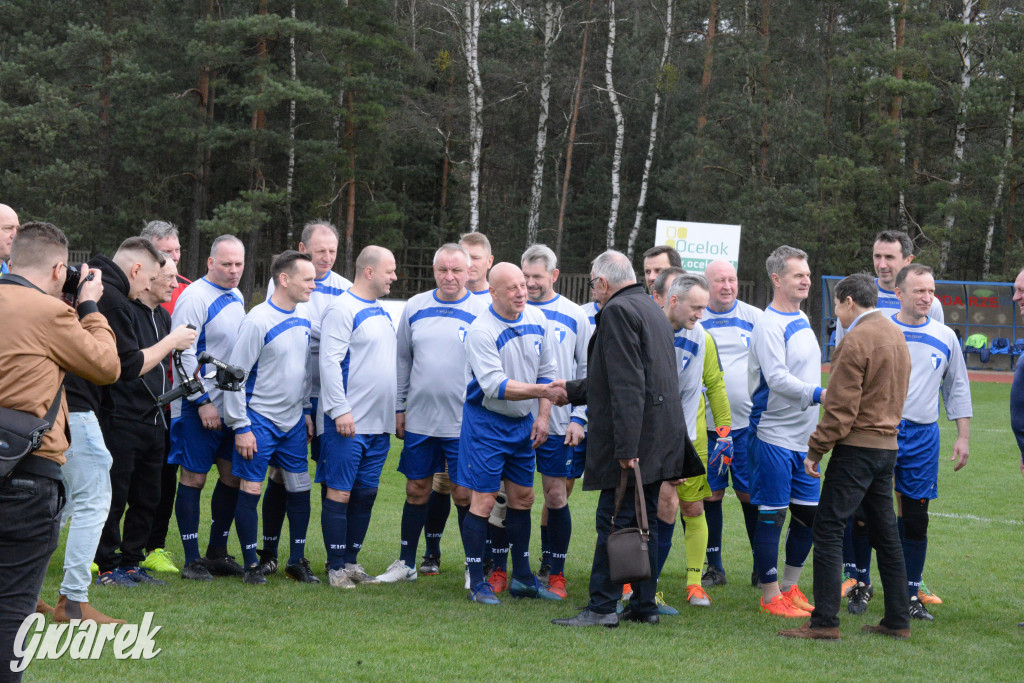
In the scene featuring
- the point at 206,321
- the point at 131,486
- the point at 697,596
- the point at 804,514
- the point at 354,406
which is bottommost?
the point at 697,596

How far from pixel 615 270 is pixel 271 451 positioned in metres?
2.52

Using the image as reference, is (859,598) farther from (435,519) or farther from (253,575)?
(253,575)

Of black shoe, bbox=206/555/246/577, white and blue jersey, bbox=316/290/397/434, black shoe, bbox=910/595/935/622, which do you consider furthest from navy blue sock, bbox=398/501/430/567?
black shoe, bbox=910/595/935/622

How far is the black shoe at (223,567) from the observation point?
646 cm

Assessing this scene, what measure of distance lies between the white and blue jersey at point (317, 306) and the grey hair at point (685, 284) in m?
2.21

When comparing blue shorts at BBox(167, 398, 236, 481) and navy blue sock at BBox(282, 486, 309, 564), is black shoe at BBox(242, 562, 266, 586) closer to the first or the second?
navy blue sock at BBox(282, 486, 309, 564)

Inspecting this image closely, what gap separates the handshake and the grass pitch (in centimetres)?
129

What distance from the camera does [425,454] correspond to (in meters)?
6.53

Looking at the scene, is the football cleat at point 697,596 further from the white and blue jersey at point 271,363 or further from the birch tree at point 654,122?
the birch tree at point 654,122

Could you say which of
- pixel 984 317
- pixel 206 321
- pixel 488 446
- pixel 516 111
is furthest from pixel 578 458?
pixel 516 111

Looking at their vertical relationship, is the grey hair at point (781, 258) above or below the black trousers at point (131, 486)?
above

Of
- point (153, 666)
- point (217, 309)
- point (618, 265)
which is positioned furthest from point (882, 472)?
point (217, 309)

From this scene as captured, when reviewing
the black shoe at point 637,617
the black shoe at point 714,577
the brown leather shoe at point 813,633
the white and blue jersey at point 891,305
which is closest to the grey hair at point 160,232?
the black shoe at point 637,617

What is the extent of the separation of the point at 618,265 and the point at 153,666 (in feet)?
10.6
